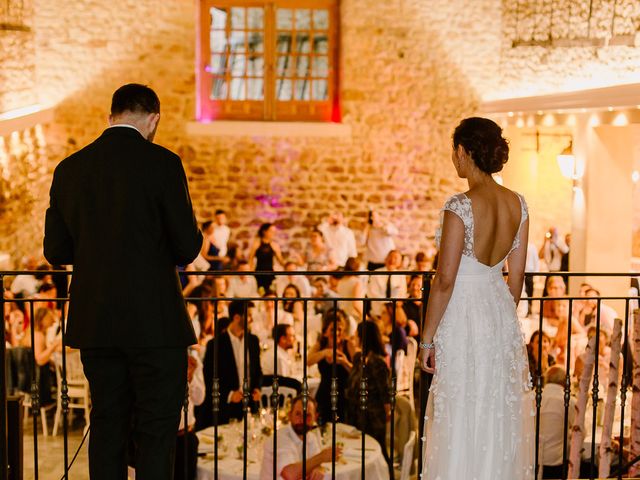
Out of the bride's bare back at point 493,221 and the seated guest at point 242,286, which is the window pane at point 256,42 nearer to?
the seated guest at point 242,286

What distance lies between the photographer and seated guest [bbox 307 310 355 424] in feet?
20.2

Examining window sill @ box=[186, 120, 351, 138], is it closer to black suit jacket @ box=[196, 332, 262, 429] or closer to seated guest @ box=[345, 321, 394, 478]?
black suit jacket @ box=[196, 332, 262, 429]

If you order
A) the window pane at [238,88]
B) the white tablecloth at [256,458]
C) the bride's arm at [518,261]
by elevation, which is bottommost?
the white tablecloth at [256,458]

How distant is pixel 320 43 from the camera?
1302 cm

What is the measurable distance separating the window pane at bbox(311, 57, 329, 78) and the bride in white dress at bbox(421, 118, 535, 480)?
32.2 feet

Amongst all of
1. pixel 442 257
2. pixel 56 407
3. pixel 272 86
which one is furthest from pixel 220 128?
pixel 442 257

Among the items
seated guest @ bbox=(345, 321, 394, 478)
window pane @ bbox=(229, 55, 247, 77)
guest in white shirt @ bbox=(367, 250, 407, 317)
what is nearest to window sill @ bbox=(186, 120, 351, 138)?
window pane @ bbox=(229, 55, 247, 77)

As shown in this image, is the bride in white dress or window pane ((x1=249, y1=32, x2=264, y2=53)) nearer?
the bride in white dress

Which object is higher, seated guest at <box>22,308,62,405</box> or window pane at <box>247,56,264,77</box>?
window pane at <box>247,56,264,77</box>

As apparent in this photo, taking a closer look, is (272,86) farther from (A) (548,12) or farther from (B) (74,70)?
(A) (548,12)

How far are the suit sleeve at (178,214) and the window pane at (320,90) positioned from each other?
34.0 feet

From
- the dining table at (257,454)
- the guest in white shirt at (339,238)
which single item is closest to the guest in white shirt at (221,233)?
the guest in white shirt at (339,238)

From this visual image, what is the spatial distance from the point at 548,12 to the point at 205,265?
5.66m

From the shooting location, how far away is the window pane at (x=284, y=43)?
12.8 metres
